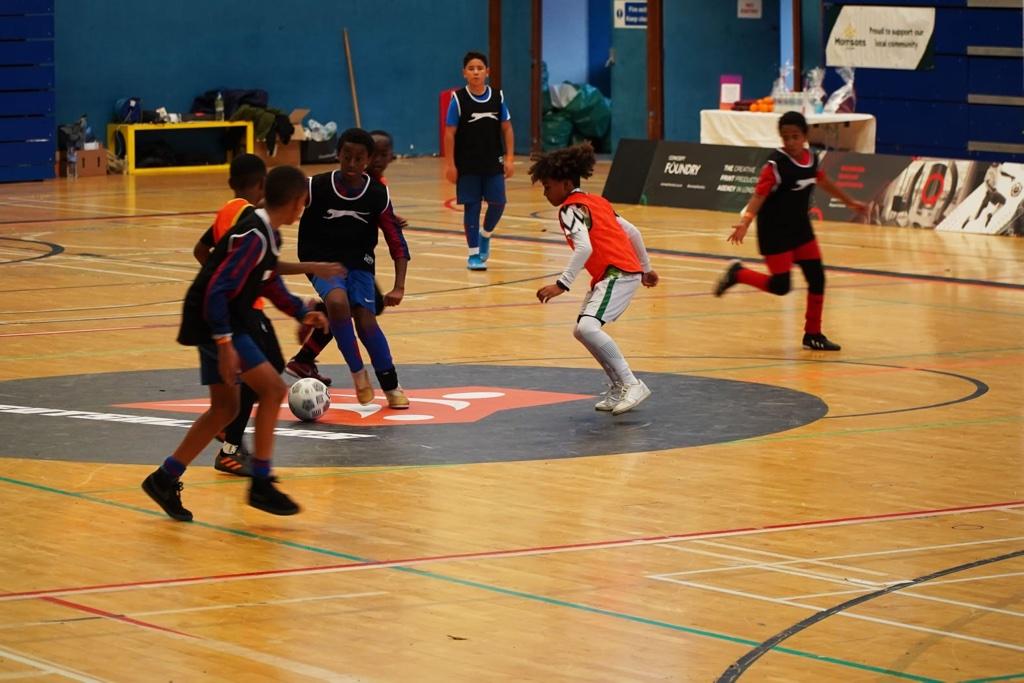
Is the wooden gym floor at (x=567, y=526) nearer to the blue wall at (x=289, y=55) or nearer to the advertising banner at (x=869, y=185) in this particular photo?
the advertising banner at (x=869, y=185)

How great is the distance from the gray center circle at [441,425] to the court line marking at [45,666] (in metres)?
3.35

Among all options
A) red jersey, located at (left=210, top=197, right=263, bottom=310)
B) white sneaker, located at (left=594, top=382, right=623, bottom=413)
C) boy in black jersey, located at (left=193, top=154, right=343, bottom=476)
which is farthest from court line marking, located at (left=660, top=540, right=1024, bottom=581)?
white sneaker, located at (left=594, top=382, right=623, bottom=413)

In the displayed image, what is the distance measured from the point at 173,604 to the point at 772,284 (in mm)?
7922

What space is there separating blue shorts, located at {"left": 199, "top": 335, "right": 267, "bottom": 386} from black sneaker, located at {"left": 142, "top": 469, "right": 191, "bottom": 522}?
0.48 meters

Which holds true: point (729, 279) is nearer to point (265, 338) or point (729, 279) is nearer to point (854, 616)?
point (265, 338)

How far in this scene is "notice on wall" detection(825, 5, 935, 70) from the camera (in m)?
27.2

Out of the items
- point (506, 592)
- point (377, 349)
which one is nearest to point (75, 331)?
point (377, 349)

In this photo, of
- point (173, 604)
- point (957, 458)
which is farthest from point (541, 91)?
point (173, 604)

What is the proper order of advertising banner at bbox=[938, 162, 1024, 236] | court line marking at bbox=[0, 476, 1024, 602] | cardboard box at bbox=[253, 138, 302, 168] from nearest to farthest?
court line marking at bbox=[0, 476, 1024, 602] → advertising banner at bbox=[938, 162, 1024, 236] → cardboard box at bbox=[253, 138, 302, 168]

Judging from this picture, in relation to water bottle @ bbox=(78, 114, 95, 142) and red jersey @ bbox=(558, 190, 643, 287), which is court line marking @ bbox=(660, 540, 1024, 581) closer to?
red jersey @ bbox=(558, 190, 643, 287)

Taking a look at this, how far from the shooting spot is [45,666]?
6270mm

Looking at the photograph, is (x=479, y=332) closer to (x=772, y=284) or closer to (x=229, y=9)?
(x=772, y=284)

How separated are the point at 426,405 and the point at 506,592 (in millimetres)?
4154

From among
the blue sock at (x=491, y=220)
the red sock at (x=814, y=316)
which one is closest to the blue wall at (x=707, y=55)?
the blue sock at (x=491, y=220)
